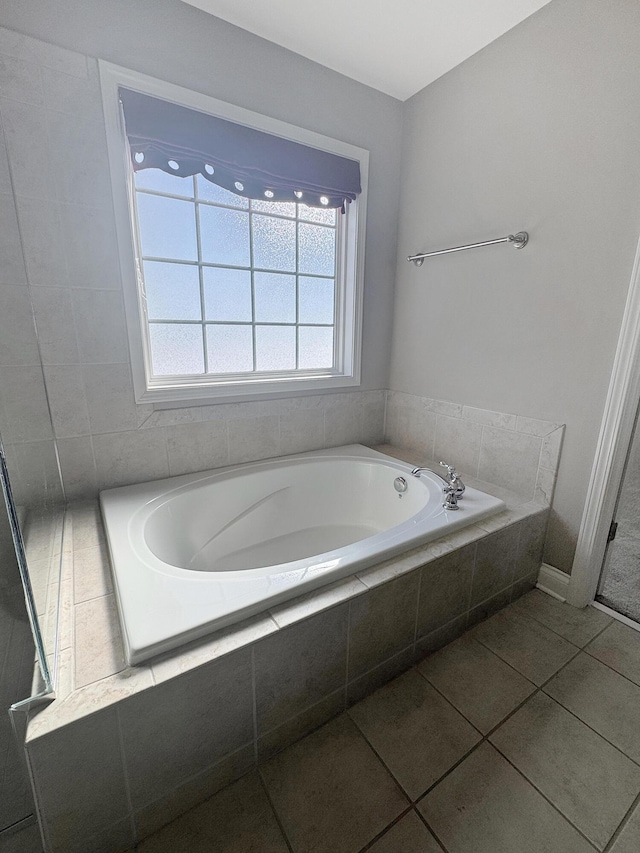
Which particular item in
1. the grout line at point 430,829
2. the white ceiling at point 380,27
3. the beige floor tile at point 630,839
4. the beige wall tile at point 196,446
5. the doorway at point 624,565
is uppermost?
the white ceiling at point 380,27

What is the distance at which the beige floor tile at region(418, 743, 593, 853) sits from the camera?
899 mm

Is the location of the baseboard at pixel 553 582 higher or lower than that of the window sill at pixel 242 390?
lower

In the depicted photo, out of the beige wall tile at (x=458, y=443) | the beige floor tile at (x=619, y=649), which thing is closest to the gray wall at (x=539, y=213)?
the beige wall tile at (x=458, y=443)

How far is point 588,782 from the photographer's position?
1027mm

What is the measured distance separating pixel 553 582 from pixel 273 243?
7.15 feet

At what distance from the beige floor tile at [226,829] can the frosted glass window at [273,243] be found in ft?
6.84

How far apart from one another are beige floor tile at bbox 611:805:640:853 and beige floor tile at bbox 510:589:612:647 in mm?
598

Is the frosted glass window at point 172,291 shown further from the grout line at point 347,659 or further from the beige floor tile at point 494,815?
the beige floor tile at point 494,815

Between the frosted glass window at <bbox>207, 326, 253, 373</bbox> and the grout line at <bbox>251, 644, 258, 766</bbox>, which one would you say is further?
the frosted glass window at <bbox>207, 326, 253, 373</bbox>

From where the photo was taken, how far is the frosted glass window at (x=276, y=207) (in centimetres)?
193

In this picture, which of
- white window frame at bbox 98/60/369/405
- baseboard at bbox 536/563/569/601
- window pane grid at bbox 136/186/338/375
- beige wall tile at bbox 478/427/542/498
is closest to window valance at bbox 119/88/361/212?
white window frame at bbox 98/60/369/405

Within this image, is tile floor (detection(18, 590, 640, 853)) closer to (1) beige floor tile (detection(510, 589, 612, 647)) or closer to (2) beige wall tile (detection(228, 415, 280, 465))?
(1) beige floor tile (detection(510, 589, 612, 647))

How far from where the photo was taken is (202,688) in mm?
901

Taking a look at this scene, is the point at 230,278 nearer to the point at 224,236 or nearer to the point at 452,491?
the point at 224,236
